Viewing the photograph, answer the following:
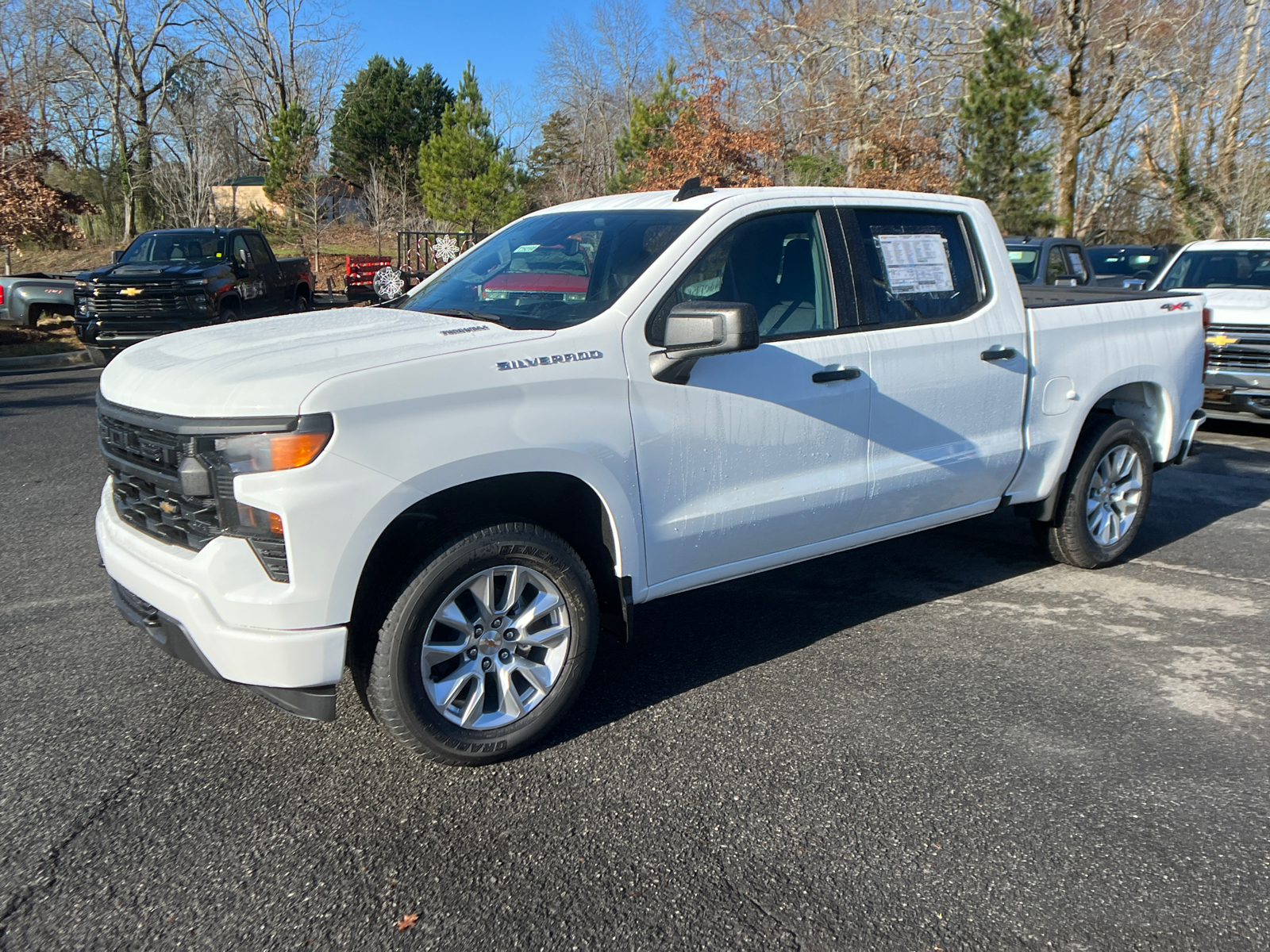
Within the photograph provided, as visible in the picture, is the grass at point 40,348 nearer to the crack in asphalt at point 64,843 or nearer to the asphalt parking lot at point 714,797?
the asphalt parking lot at point 714,797

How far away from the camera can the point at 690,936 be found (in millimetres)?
2600

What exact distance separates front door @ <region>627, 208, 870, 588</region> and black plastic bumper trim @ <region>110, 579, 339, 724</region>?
47.7 inches

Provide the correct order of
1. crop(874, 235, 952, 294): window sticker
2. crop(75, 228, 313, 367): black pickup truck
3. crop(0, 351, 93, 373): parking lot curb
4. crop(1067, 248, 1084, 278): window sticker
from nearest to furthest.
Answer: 1. crop(874, 235, 952, 294): window sticker
2. crop(1067, 248, 1084, 278): window sticker
3. crop(75, 228, 313, 367): black pickup truck
4. crop(0, 351, 93, 373): parking lot curb

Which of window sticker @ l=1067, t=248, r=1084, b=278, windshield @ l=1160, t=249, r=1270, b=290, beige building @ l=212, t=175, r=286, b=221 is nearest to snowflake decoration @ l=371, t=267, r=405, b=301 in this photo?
windshield @ l=1160, t=249, r=1270, b=290

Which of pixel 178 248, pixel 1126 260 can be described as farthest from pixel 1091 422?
pixel 1126 260

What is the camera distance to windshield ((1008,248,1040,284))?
1165cm

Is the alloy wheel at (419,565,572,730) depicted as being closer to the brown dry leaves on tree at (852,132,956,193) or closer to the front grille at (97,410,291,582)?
the front grille at (97,410,291,582)

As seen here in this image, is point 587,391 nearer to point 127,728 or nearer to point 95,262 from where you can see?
point 127,728

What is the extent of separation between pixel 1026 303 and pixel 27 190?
16.1 metres

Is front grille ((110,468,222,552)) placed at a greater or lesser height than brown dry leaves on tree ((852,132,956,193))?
lesser

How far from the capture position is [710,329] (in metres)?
3.43

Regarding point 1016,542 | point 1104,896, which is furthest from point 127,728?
point 1016,542

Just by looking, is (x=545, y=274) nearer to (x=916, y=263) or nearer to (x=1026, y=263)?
(x=916, y=263)

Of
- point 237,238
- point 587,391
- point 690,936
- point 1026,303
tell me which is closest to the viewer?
point 690,936
